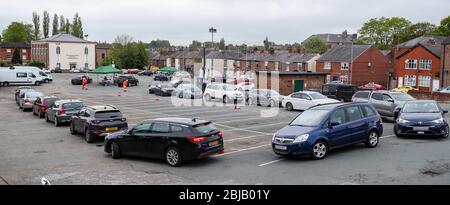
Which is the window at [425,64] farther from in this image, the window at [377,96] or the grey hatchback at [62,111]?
the grey hatchback at [62,111]

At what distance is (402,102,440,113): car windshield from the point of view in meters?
19.0

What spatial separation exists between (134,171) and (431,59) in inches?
2310

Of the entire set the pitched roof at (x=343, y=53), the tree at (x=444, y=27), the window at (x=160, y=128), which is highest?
the tree at (x=444, y=27)

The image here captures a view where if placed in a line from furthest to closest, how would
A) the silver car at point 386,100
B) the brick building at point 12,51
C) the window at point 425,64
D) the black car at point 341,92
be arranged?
the brick building at point 12,51
the window at point 425,64
the black car at point 341,92
the silver car at point 386,100

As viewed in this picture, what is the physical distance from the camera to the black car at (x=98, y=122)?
64.4ft

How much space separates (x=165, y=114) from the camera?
2936cm

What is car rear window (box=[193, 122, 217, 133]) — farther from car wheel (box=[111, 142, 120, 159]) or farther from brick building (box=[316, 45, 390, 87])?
brick building (box=[316, 45, 390, 87])

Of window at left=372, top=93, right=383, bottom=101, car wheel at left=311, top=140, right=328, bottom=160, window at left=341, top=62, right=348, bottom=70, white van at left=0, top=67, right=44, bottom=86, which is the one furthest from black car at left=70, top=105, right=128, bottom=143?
window at left=341, top=62, right=348, bottom=70

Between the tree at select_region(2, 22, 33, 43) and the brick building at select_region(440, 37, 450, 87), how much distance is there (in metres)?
125

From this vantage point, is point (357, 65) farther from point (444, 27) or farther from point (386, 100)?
point (386, 100)

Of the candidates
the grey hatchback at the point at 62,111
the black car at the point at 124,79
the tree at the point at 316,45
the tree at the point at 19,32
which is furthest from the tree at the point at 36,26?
the grey hatchback at the point at 62,111

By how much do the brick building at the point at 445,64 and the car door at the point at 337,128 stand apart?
4920 centimetres

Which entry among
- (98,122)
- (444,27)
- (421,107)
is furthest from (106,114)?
(444,27)

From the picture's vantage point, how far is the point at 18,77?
58312 mm
